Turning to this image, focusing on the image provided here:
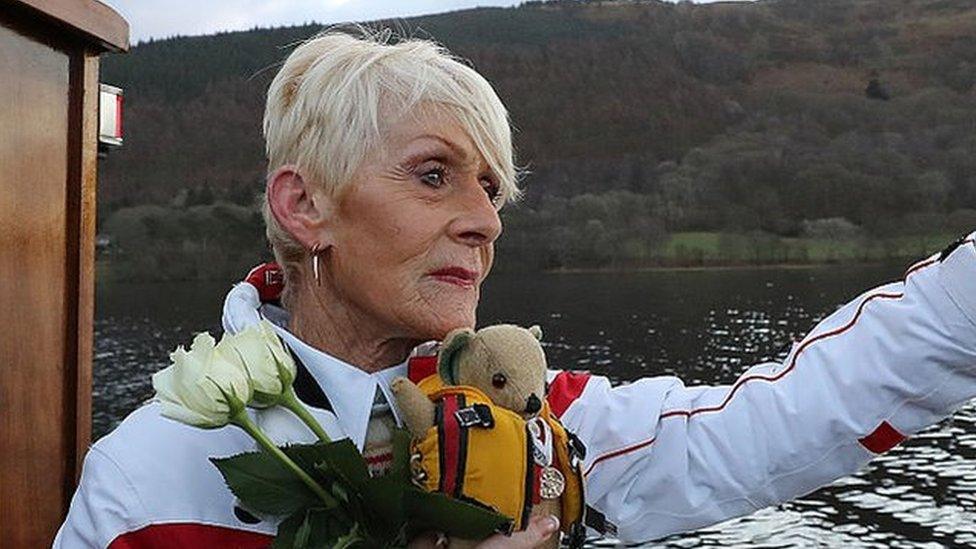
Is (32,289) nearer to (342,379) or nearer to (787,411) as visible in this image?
(342,379)

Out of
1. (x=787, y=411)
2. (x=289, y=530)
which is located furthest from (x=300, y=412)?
(x=787, y=411)

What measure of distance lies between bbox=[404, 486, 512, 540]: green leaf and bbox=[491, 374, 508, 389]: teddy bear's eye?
215 millimetres

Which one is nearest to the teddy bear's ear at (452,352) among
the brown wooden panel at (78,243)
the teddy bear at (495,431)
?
the teddy bear at (495,431)

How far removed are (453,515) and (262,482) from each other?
0.97ft

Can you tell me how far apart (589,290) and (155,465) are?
289 ft

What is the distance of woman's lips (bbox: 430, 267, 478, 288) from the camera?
73.2 inches

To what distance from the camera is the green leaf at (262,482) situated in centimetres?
167

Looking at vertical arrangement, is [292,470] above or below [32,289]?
below

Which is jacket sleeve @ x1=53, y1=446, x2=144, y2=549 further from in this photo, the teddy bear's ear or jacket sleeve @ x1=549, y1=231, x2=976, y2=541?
jacket sleeve @ x1=549, y1=231, x2=976, y2=541

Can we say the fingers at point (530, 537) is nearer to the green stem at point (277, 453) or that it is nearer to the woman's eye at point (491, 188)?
the green stem at point (277, 453)

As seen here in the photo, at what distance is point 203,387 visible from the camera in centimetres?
158

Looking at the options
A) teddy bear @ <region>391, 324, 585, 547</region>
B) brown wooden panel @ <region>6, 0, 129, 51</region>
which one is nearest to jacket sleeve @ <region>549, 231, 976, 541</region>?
teddy bear @ <region>391, 324, 585, 547</region>

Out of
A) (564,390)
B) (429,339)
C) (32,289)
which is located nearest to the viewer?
(429,339)

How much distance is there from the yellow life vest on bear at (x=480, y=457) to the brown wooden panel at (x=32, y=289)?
1.31 meters
